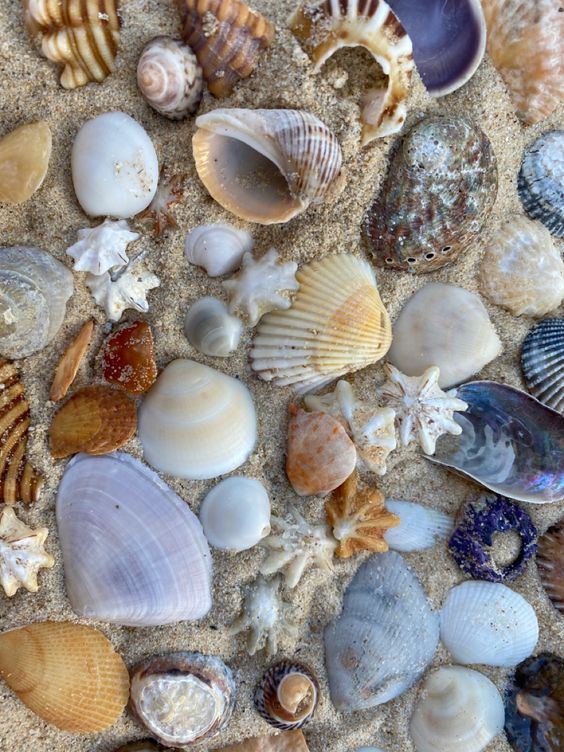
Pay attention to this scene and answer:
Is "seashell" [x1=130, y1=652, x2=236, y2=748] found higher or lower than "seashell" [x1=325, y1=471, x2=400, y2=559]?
lower

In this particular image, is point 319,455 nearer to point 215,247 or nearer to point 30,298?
point 215,247

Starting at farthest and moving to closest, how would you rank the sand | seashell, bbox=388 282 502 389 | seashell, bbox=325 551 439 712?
1. seashell, bbox=388 282 502 389
2. seashell, bbox=325 551 439 712
3. the sand

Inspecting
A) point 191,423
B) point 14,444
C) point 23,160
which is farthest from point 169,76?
point 14,444

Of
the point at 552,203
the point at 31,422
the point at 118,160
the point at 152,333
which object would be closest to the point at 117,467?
the point at 31,422

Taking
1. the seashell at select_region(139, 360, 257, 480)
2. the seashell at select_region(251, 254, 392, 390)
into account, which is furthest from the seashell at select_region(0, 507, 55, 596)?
the seashell at select_region(251, 254, 392, 390)

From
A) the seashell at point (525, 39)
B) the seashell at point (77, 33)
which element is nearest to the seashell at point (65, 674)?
the seashell at point (77, 33)

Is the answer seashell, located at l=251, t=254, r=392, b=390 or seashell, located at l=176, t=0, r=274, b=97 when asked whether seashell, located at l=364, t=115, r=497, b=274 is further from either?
seashell, located at l=176, t=0, r=274, b=97

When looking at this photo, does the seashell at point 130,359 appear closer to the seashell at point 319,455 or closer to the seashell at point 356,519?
the seashell at point 319,455
